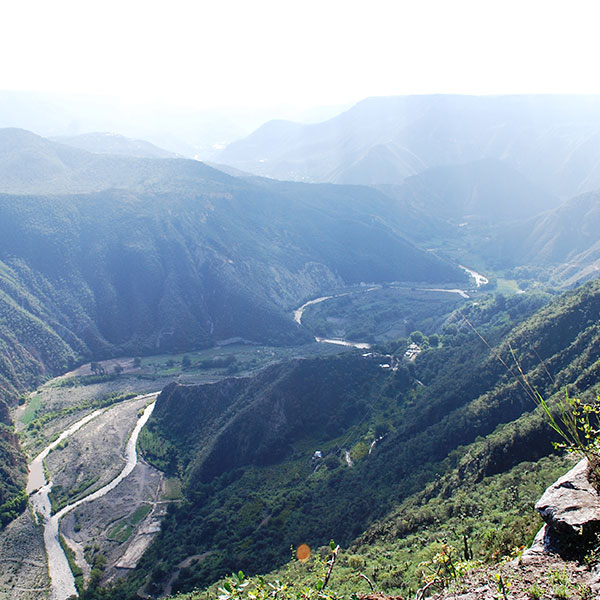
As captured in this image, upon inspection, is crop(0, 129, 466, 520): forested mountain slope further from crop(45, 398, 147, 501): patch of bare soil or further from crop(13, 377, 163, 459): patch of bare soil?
crop(45, 398, 147, 501): patch of bare soil

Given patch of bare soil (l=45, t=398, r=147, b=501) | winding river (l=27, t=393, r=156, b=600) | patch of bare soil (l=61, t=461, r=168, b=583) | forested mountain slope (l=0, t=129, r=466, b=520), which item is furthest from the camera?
forested mountain slope (l=0, t=129, r=466, b=520)

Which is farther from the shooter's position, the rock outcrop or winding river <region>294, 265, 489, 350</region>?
winding river <region>294, 265, 489, 350</region>

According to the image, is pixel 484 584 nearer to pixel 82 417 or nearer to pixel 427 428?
pixel 427 428

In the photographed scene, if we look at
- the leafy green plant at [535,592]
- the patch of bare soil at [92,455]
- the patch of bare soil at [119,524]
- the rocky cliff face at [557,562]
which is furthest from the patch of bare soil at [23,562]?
the leafy green plant at [535,592]

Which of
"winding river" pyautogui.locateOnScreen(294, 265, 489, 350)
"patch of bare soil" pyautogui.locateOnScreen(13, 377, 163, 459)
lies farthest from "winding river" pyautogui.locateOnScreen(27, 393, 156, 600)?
"winding river" pyautogui.locateOnScreen(294, 265, 489, 350)

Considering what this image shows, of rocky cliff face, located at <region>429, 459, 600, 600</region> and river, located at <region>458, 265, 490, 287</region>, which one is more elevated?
rocky cliff face, located at <region>429, 459, 600, 600</region>

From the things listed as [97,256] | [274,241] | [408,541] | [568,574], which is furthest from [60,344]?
[568,574]

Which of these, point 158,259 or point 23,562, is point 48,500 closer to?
point 23,562
